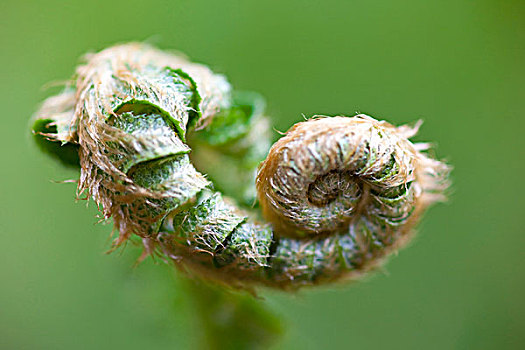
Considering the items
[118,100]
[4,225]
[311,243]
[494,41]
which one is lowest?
[4,225]

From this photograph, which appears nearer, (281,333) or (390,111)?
(281,333)

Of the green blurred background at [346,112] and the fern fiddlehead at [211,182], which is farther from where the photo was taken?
the green blurred background at [346,112]

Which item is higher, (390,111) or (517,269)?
(390,111)

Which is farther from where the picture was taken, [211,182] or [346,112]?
[346,112]

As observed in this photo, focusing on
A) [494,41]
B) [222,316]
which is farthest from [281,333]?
[494,41]

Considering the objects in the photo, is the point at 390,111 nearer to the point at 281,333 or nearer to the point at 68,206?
the point at 281,333
